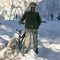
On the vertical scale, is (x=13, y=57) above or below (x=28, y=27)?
below

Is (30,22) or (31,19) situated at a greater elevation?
(31,19)

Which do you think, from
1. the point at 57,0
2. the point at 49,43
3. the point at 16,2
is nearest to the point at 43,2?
the point at 57,0

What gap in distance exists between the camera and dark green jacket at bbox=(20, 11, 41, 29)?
13.0 meters

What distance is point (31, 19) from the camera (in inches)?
516

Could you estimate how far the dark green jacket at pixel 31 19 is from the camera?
13.0 m

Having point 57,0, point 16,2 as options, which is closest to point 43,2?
point 57,0

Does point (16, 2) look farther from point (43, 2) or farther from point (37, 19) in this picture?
point (37, 19)

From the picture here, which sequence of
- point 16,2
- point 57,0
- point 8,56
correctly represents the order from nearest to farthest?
point 8,56
point 57,0
point 16,2

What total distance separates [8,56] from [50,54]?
2.18 m

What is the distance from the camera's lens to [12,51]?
13.1 m

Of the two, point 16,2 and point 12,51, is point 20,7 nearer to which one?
point 16,2

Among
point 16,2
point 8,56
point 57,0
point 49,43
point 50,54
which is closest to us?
point 8,56

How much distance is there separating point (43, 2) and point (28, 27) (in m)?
73.0

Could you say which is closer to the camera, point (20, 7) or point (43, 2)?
point (43, 2)
